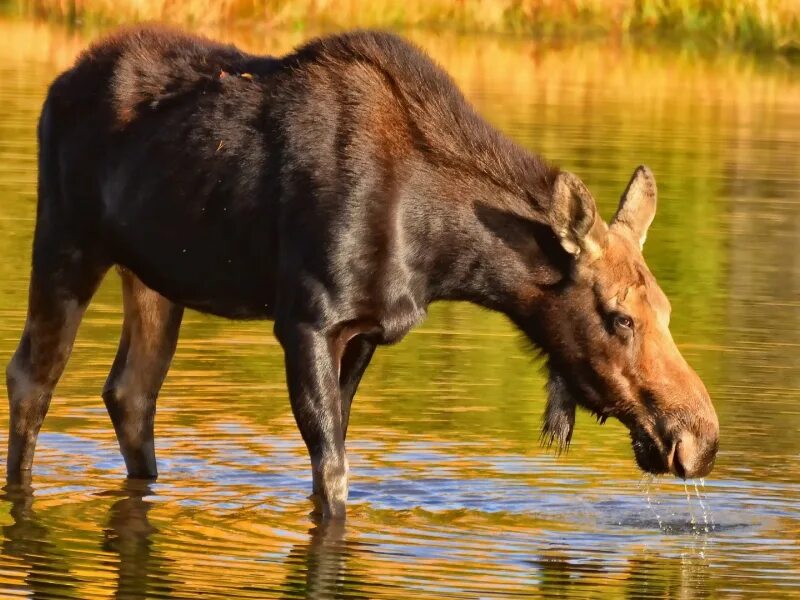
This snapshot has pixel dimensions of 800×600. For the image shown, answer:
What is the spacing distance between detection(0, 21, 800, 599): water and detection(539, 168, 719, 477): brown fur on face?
1.56 ft

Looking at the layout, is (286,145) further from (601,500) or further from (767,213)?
(767,213)

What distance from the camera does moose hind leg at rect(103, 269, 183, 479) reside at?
10320 mm

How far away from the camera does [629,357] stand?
8867 mm

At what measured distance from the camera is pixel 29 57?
31.9m

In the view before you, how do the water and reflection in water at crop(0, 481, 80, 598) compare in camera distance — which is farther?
the water

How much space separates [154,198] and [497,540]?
82.5 inches

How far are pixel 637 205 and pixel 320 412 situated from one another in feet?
5.09

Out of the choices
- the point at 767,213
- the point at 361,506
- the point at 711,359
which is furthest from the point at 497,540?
the point at 767,213

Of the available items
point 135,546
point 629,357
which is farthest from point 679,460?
point 135,546

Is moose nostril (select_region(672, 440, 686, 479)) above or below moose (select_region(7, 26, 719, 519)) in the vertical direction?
below

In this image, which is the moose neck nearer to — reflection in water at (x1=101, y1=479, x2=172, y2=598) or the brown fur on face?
the brown fur on face

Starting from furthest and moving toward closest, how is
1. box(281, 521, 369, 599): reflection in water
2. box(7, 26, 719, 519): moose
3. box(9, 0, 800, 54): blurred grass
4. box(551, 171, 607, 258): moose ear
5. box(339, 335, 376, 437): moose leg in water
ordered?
box(9, 0, 800, 54): blurred grass → box(339, 335, 376, 437): moose leg in water → box(7, 26, 719, 519): moose → box(551, 171, 607, 258): moose ear → box(281, 521, 369, 599): reflection in water

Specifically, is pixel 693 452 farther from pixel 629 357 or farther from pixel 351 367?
pixel 351 367

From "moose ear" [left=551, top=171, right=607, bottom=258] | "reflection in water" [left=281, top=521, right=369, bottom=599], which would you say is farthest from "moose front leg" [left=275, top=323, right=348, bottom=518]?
"moose ear" [left=551, top=171, right=607, bottom=258]
